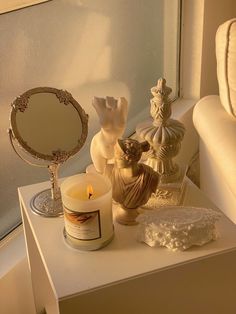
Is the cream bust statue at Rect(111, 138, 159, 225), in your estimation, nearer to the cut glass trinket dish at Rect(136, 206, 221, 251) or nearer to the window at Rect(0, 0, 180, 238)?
the cut glass trinket dish at Rect(136, 206, 221, 251)

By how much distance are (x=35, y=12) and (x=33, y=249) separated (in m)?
0.61

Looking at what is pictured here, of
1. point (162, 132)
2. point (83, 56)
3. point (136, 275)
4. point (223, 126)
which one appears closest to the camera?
point (136, 275)

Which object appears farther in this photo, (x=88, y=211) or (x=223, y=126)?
(x=223, y=126)

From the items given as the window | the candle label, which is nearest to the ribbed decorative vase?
the candle label

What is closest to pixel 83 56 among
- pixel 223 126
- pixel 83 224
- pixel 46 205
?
pixel 223 126

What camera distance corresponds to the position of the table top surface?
0.82 meters

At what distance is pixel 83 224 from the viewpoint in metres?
0.85

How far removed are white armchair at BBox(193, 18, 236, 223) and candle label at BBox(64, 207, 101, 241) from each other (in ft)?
1.47

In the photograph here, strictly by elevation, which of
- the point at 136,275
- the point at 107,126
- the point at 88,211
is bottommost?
the point at 136,275

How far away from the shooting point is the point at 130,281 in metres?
0.83

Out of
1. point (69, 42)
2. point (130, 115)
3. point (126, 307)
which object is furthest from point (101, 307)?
point (130, 115)

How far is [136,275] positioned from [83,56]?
0.85 metres

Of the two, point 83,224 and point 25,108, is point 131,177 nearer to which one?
point 83,224

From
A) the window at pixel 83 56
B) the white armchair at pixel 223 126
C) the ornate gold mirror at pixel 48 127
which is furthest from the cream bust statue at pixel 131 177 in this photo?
the window at pixel 83 56
